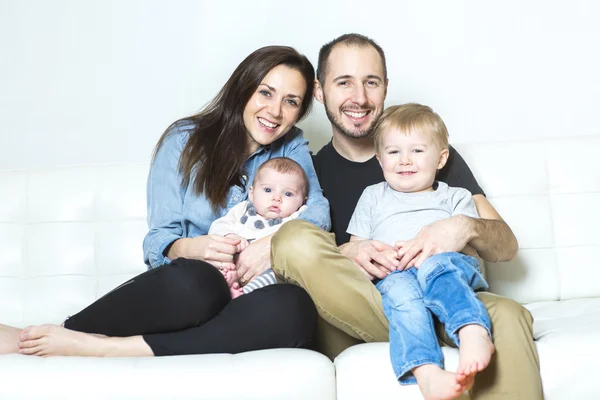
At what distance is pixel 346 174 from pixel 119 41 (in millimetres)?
1119

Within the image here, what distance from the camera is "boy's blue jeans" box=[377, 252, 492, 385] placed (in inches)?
67.2

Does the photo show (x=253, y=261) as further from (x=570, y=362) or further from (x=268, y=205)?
(x=570, y=362)

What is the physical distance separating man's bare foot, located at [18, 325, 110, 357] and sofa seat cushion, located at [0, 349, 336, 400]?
9cm

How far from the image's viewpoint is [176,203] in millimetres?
2361

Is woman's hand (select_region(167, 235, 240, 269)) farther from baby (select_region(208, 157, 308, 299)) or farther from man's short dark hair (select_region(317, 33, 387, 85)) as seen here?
man's short dark hair (select_region(317, 33, 387, 85))

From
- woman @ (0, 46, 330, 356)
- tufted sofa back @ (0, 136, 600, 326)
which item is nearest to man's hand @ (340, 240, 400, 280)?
woman @ (0, 46, 330, 356)

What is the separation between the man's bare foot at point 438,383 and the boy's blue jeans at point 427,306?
0.02 meters

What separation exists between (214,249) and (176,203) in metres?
0.29

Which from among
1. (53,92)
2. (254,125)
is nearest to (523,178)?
(254,125)

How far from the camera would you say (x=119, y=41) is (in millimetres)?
2982

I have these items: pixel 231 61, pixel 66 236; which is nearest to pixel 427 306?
pixel 66 236

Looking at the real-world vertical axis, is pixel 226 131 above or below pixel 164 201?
above

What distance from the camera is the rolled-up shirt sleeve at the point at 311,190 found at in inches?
89.4

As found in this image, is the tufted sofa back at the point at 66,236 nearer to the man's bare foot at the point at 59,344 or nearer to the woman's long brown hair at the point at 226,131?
the woman's long brown hair at the point at 226,131
